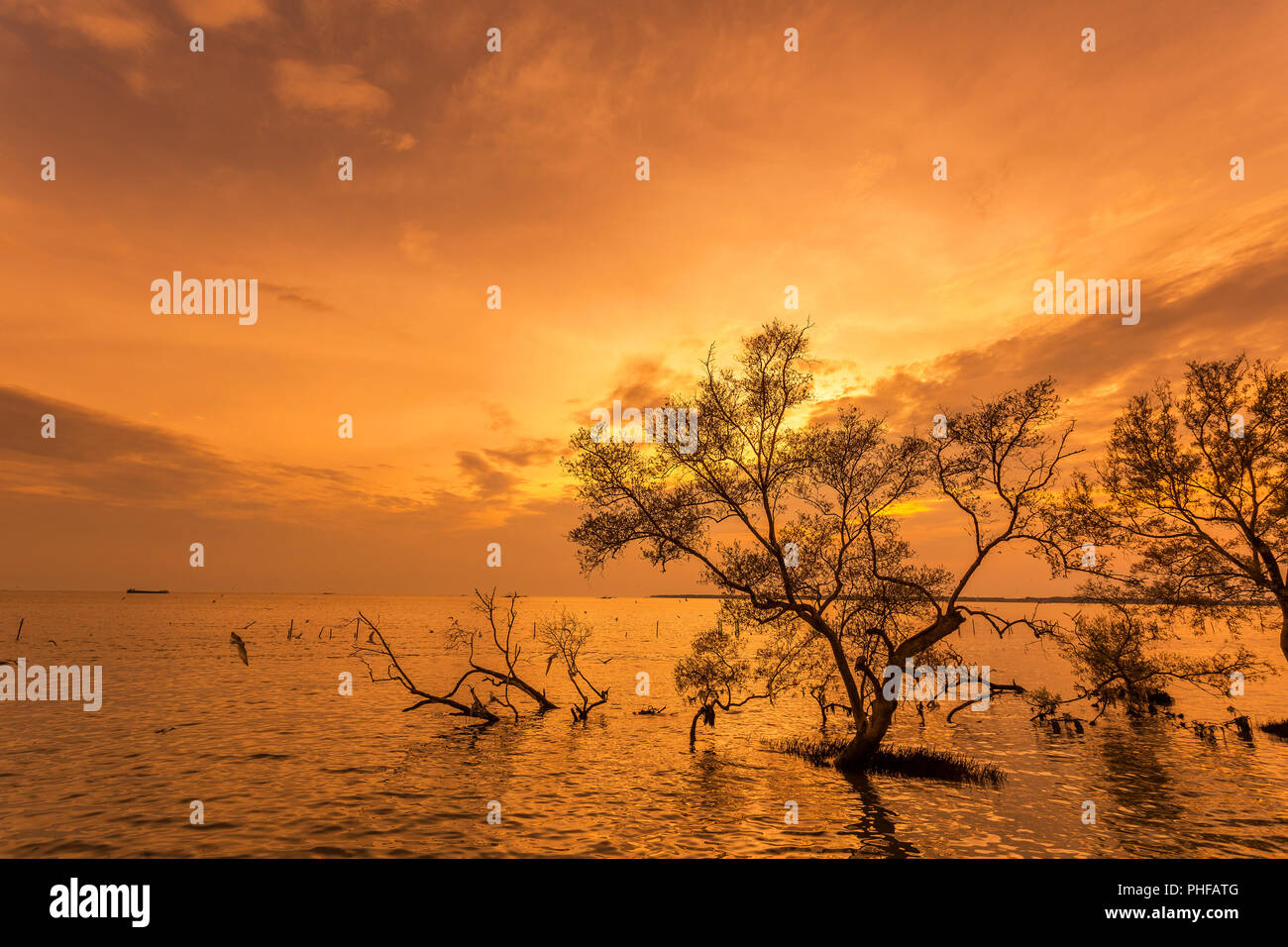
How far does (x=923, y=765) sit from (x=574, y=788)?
16768mm

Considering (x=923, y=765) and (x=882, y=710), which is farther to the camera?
(x=923, y=765)

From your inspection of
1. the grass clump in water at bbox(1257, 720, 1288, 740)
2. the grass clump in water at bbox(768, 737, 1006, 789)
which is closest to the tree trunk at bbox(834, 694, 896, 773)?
the grass clump in water at bbox(768, 737, 1006, 789)

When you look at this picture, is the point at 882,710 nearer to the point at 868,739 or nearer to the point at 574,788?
the point at 868,739

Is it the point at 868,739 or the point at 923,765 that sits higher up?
the point at 868,739

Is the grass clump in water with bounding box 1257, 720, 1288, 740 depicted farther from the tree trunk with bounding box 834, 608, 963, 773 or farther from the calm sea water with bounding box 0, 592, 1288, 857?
the tree trunk with bounding box 834, 608, 963, 773

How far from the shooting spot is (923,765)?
3077 cm

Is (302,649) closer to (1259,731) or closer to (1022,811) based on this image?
(1022,811)

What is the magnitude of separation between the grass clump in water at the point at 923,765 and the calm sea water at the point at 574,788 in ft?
4.45

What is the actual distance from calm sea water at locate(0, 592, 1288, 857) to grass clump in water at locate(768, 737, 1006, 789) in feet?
4.45

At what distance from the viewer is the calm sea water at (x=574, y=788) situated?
67.3 feet

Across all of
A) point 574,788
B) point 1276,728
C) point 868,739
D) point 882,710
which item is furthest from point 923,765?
point 1276,728

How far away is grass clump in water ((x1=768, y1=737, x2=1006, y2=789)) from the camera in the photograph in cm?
2989
